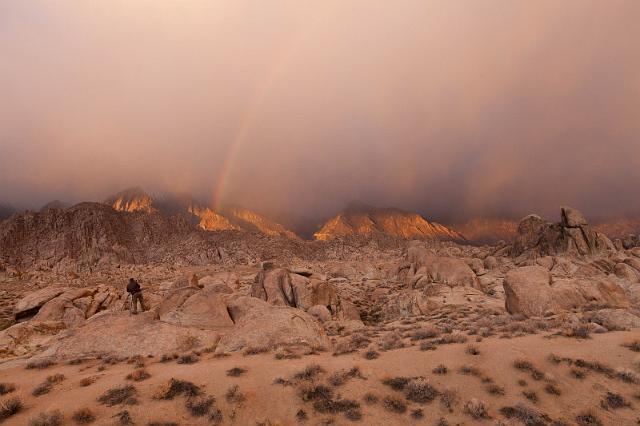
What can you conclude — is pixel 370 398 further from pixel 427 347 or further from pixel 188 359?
pixel 188 359

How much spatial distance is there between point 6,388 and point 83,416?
18.7 feet

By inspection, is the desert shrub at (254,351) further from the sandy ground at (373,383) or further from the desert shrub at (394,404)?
the desert shrub at (394,404)

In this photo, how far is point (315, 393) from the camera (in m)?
11.4

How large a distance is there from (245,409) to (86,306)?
37336 mm

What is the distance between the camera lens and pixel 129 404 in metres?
10.6

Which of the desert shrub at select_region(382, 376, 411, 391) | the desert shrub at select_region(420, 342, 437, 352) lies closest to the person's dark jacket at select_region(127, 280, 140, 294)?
the desert shrub at select_region(382, 376, 411, 391)

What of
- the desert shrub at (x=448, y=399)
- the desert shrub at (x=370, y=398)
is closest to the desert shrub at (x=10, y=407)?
the desert shrub at (x=370, y=398)

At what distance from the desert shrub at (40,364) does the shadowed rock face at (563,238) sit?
3703 inches

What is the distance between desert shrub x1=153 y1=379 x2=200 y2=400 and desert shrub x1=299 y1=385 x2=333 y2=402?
378cm

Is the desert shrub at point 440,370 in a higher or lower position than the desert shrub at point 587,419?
higher

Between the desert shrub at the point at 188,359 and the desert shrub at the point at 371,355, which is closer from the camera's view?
the desert shrub at the point at 371,355

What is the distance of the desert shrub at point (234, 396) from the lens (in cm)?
1093

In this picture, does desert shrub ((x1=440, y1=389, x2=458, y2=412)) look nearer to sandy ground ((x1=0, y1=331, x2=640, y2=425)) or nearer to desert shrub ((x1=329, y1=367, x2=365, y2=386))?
sandy ground ((x1=0, y1=331, x2=640, y2=425))

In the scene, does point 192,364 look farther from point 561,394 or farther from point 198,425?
point 561,394
